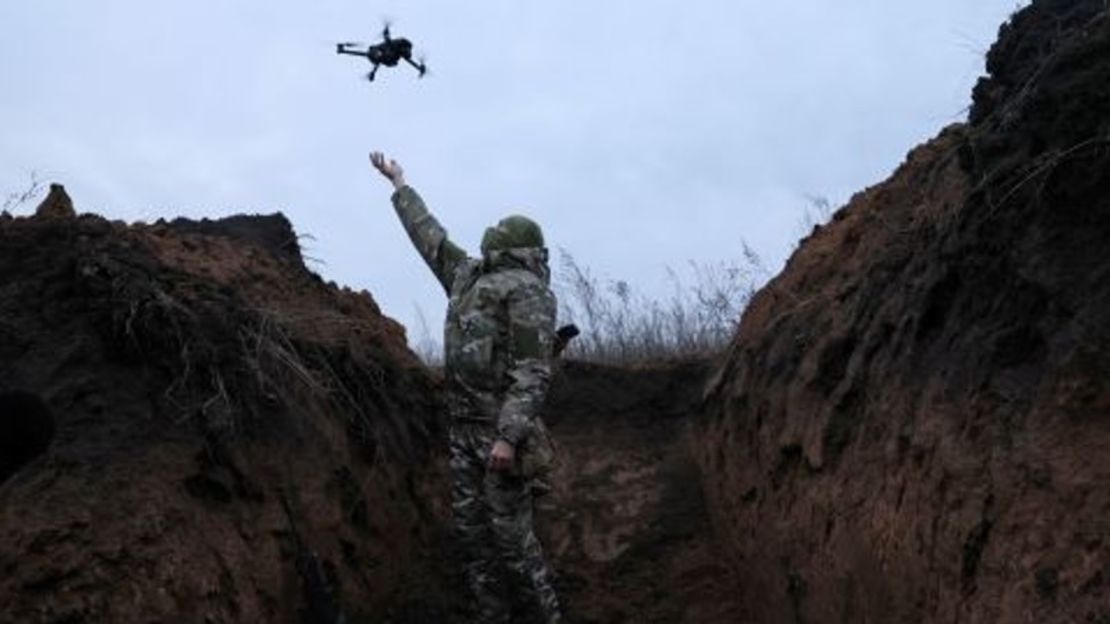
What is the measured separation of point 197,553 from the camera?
6180mm

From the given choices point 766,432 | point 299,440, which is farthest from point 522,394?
point 766,432

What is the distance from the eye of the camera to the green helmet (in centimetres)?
771

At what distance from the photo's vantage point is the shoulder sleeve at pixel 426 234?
8.08m

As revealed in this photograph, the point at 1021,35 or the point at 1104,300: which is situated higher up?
the point at 1021,35

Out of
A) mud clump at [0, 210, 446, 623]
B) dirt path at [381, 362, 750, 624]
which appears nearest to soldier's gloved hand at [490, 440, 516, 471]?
mud clump at [0, 210, 446, 623]

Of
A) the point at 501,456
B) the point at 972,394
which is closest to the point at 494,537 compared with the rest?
the point at 501,456

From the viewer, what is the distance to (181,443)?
6.60 meters

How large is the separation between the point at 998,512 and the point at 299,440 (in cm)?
368

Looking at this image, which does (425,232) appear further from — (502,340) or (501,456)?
(501,456)

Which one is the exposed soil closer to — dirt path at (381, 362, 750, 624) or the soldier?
dirt path at (381, 362, 750, 624)

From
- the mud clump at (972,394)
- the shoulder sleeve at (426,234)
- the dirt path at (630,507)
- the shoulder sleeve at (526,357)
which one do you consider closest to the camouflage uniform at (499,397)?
the shoulder sleeve at (526,357)

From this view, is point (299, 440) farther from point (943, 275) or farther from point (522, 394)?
point (943, 275)

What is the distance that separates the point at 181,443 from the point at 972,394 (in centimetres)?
346

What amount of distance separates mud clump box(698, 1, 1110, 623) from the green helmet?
5.44 ft
